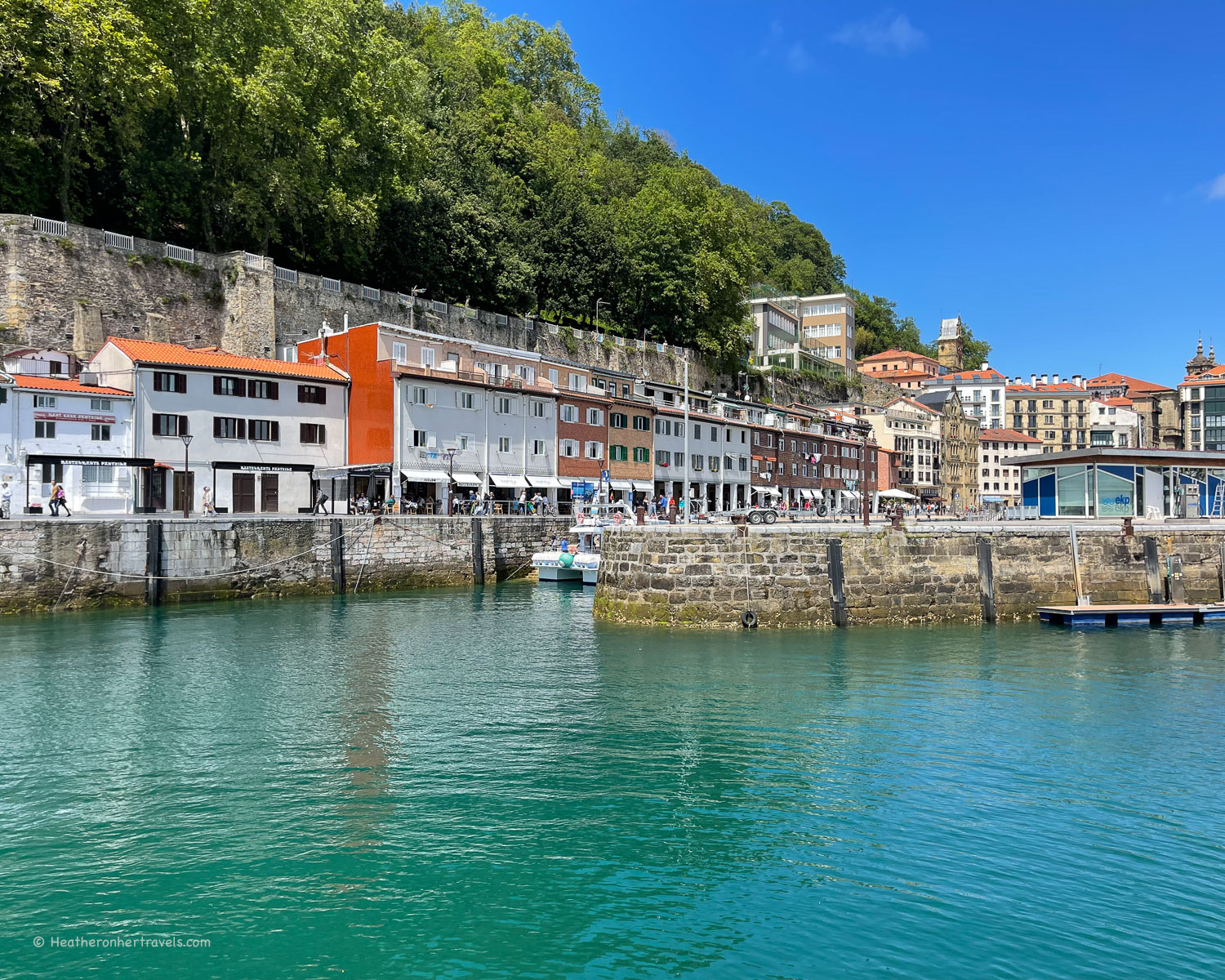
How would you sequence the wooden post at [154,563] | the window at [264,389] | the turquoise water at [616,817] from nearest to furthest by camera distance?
the turquoise water at [616,817] → the wooden post at [154,563] → the window at [264,389]

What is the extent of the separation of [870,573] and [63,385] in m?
37.6

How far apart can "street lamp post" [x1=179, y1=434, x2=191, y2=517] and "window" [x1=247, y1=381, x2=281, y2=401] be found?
14.5 ft

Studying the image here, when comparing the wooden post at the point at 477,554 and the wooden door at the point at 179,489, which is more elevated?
the wooden door at the point at 179,489

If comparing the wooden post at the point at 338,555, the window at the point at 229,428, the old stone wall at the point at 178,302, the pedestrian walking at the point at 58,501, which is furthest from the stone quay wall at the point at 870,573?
the old stone wall at the point at 178,302

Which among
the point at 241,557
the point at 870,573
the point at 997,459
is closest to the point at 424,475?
the point at 241,557

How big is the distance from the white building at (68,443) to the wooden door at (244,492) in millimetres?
5387

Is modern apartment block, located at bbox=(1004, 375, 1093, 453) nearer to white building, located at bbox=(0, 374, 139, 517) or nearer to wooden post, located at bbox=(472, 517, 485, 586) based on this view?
wooden post, located at bbox=(472, 517, 485, 586)

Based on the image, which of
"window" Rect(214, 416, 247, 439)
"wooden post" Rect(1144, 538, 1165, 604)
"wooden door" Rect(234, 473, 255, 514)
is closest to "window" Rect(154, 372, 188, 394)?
"window" Rect(214, 416, 247, 439)

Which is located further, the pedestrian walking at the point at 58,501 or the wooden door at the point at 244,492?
the wooden door at the point at 244,492

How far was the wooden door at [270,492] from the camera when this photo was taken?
162 feet

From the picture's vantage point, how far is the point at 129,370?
4472 cm

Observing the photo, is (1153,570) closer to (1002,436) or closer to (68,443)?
(68,443)

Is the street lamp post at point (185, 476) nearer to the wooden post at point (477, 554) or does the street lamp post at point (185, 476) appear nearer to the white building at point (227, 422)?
the white building at point (227, 422)

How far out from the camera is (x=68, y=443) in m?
42.5
